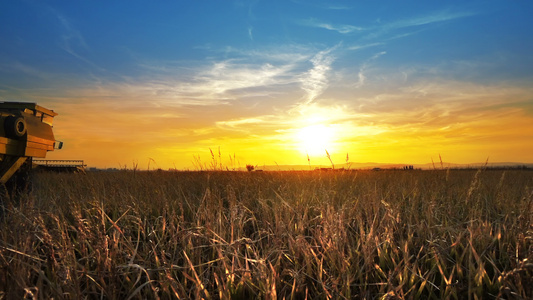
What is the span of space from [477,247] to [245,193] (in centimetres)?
410

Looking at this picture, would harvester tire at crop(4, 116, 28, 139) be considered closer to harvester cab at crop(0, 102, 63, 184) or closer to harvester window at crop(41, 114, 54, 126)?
harvester cab at crop(0, 102, 63, 184)

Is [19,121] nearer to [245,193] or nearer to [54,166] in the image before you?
[245,193]

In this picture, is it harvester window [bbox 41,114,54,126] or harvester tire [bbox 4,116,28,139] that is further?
harvester window [bbox 41,114,54,126]

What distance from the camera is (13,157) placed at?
31.4 feet

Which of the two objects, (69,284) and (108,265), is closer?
(69,284)

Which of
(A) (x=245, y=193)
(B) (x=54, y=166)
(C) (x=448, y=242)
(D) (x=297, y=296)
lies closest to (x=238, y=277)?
(D) (x=297, y=296)

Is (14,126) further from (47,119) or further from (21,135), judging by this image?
(47,119)

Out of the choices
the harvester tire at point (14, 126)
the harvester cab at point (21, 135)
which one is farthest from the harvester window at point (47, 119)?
the harvester tire at point (14, 126)

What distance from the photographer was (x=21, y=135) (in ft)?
30.5

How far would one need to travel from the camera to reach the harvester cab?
9000 millimetres

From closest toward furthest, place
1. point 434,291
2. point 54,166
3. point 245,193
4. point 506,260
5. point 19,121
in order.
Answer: point 434,291
point 506,260
point 245,193
point 19,121
point 54,166

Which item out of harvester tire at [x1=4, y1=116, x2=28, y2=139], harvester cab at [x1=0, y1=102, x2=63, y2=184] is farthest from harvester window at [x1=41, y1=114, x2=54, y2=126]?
→ harvester tire at [x1=4, y1=116, x2=28, y2=139]

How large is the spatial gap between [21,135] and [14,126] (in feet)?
1.27

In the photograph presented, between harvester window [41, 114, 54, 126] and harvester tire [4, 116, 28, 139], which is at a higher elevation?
harvester window [41, 114, 54, 126]
